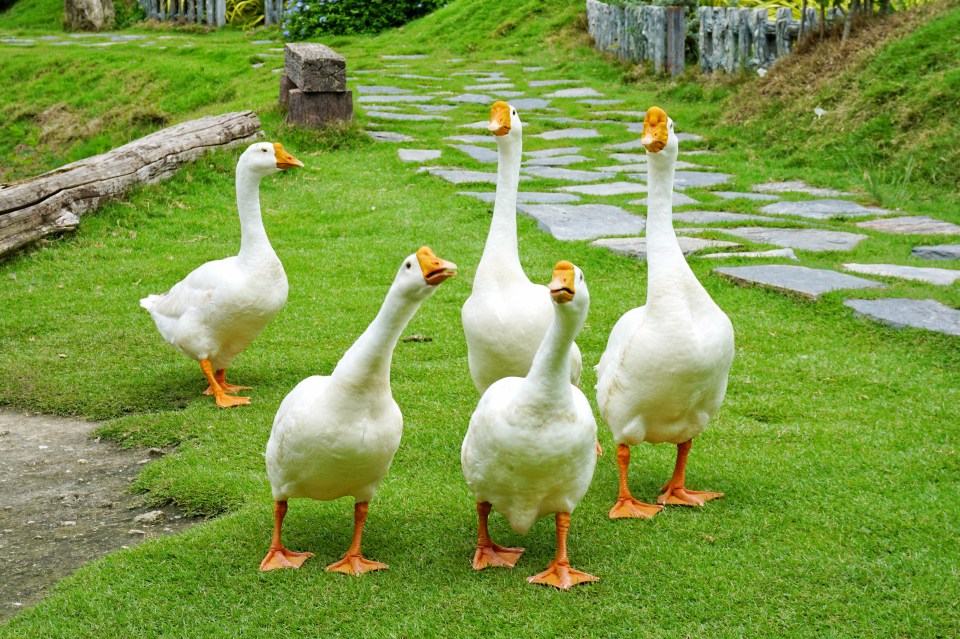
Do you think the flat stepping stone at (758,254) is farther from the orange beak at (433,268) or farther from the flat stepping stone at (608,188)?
the orange beak at (433,268)

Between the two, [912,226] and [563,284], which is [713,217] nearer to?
[912,226]

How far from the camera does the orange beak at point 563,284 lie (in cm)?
307

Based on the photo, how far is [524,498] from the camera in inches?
139

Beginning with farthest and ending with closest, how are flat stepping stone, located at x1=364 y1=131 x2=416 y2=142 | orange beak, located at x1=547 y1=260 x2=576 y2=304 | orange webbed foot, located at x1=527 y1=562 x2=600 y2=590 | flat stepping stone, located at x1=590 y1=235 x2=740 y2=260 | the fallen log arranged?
flat stepping stone, located at x1=364 y1=131 x2=416 y2=142
the fallen log
flat stepping stone, located at x1=590 y1=235 x2=740 y2=260
orange webbed foot, located at x1=527 y1=562 x2=600 y2=590
orange beak, located at x1=547 y1=260 x2=576 y2=304

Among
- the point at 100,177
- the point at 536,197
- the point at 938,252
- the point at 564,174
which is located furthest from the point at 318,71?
the point at 938,252

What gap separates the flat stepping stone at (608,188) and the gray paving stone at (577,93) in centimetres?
461

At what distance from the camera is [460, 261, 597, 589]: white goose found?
3312 millimetres

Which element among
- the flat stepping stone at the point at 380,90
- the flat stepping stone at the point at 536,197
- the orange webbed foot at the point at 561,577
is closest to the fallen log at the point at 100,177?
the flat stepping stone at the point at 536,197

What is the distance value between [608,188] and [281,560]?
21.7 feet

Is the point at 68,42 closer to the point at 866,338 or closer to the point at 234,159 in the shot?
the point at 234,159

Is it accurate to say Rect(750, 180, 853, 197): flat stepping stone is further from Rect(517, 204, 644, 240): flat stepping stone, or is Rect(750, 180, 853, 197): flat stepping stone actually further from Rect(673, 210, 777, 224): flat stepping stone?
Rect(517, 204, 644, 240): flat stepping stone

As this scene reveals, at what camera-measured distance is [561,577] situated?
3.55 m

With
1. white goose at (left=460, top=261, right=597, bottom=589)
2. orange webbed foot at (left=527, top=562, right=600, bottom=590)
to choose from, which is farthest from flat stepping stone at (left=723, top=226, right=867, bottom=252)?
orange webbed foot at (left=527, top=562, right=600, bottom=590)

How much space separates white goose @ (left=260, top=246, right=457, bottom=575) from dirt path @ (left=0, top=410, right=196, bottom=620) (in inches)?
32.0
